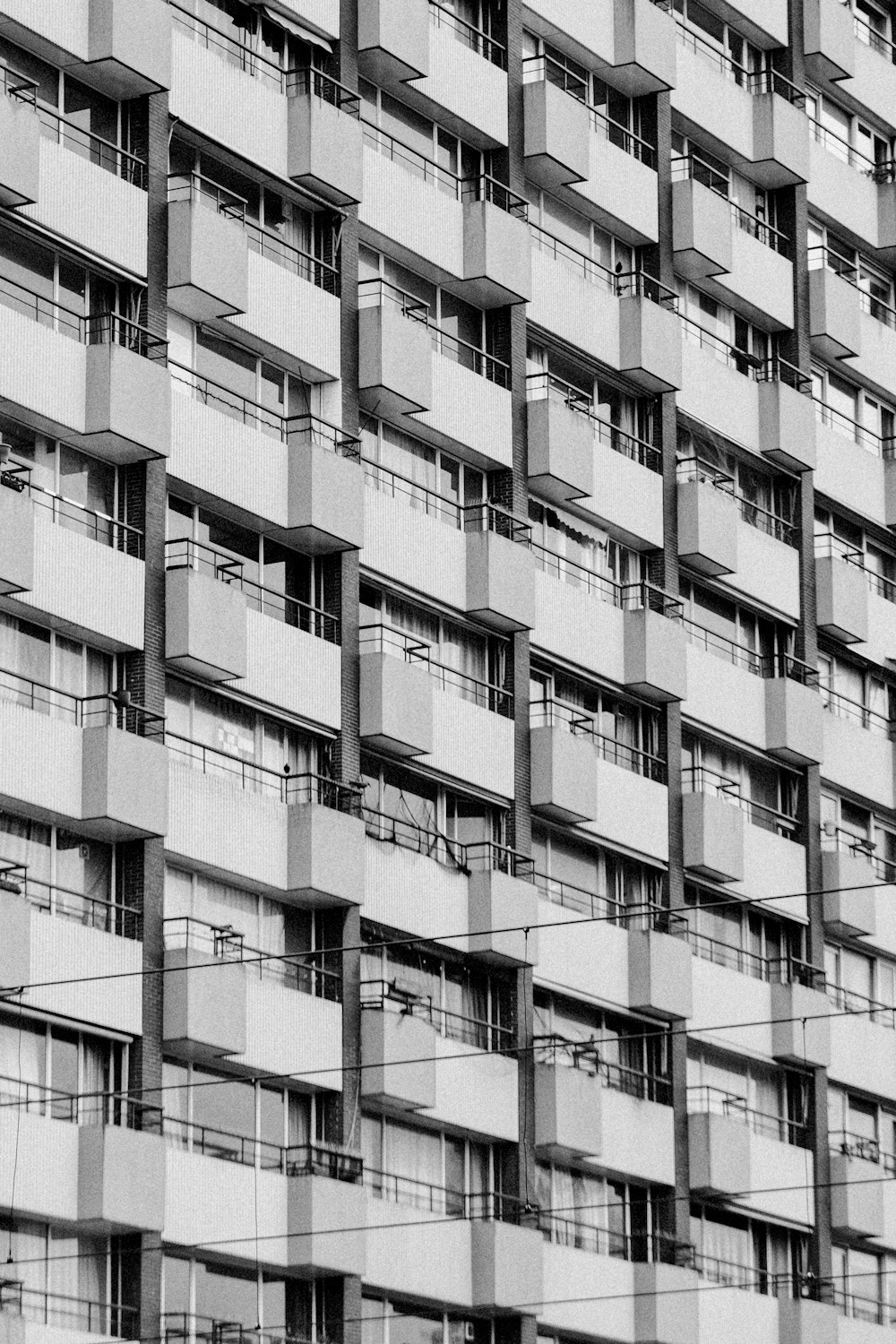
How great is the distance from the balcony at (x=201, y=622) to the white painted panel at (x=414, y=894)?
182 inches

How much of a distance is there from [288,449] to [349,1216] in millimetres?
12591

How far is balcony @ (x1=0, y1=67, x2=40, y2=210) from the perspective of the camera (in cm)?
4672

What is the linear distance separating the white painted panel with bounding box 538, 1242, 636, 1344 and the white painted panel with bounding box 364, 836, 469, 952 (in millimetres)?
5961

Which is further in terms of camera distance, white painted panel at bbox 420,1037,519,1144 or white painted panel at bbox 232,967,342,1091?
white painted panel at bbox 420,1037,519,1144

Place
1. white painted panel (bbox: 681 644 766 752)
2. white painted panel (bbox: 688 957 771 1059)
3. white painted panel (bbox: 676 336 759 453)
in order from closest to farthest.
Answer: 1. white painted panel (bbox: 688 957 771 1059)
2. white painted panel (bbox: 681 644 766 752)
3. white painted panel (bbox: 676 336 759 453)

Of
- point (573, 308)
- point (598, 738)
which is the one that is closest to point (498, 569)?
point (598, 738)

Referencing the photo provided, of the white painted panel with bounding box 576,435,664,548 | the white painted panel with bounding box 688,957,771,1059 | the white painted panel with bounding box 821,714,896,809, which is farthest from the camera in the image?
the white painted panel with bounding box 821,714,896,809

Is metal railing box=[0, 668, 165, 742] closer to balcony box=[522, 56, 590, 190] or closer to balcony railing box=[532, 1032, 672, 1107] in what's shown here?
balcony railing box=[532, 1032, 672, 1107]

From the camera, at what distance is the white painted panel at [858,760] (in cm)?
6575

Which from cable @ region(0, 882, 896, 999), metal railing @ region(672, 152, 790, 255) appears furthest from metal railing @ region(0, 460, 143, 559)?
metal railing @ region(672, 152, 790, 255)

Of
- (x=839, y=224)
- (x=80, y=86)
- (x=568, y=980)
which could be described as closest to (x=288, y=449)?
(x=80, y=86)

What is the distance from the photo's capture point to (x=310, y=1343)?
48.9 m

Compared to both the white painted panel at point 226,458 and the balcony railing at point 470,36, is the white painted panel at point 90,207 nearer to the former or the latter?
the white painted panel at point 226,458

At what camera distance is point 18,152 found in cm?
4694
